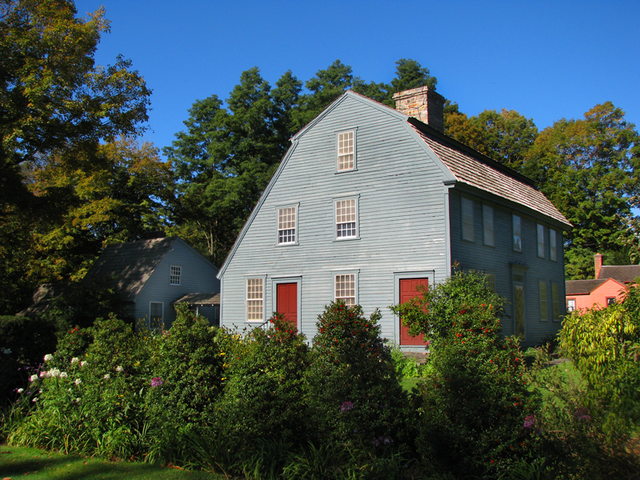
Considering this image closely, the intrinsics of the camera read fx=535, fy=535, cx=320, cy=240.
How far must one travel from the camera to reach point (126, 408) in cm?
729

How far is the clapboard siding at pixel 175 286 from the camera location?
32000mm

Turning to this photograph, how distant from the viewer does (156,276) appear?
32.7 metres

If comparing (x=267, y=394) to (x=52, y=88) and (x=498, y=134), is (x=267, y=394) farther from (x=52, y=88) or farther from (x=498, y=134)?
(x=498, y=134)

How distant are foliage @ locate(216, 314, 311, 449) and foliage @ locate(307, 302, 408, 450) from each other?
29 centimetres

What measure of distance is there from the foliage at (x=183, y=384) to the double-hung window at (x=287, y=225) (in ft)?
41.4

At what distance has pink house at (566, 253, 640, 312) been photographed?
150 ft

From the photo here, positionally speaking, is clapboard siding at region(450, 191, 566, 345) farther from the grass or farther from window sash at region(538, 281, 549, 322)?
the grass

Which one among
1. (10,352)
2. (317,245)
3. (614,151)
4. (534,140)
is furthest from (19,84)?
(614,151)

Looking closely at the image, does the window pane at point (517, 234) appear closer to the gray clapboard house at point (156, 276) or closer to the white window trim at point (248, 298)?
the white window trim at point (248, 298)

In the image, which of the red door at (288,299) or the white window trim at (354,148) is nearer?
the white window trim at (354,148)

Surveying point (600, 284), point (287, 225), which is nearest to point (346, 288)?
point (287, 225)

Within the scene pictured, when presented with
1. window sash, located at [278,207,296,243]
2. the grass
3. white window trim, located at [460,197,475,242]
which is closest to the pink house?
white window trim, located at [460,197,475,242]

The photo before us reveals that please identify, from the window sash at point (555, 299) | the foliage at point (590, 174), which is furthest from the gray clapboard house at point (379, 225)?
the foliage at point (590, 174)

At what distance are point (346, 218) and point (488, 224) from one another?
17.0 feet
